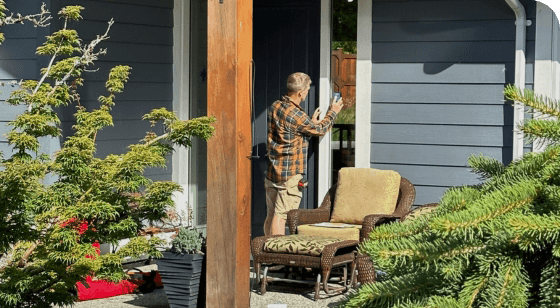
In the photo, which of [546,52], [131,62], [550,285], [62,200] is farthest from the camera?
[131,62]

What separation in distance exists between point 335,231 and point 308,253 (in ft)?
1.77

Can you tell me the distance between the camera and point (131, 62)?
7.26 metres

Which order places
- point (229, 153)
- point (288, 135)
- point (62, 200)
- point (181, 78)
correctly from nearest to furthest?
point (62, 200) < point (229, 153) < point (288, 135) < point (181, 78)

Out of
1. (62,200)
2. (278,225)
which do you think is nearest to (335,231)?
(278,225)

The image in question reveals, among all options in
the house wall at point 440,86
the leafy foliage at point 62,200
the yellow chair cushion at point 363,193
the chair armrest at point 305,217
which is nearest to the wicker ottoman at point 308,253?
the chair armrest at point 305,217

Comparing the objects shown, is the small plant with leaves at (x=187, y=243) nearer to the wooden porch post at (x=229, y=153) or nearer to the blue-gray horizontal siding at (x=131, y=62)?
the wooden porch post at (x=229, y=153)

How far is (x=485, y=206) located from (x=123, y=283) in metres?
5.58

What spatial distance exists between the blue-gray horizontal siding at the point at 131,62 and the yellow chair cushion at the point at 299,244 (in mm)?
1919

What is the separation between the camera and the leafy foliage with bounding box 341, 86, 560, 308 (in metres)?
0.80

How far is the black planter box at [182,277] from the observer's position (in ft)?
17.1

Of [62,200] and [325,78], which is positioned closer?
[62,200]

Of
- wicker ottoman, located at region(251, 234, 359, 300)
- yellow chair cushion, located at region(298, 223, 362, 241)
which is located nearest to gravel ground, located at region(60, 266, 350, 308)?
wicker ottoman, located at region(251, 234, 359, 300)

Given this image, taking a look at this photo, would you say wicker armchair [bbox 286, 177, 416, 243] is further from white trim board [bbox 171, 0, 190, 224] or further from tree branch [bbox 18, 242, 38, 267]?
tree branch [bbox 18, 242, 38, 267]

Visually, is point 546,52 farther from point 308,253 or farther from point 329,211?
point 308,253
